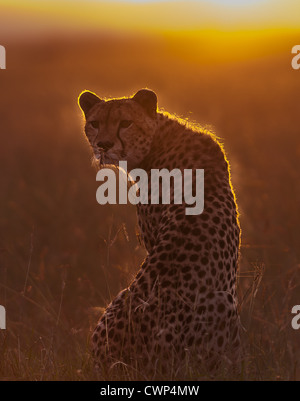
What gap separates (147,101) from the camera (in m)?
4.56

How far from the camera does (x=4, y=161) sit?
1103 cm

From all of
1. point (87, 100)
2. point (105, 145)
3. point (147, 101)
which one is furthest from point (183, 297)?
point (87, 100)

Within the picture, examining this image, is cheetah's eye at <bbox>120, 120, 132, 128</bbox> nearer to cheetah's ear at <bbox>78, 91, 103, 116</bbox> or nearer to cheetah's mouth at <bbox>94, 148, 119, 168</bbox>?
cheetah's mouth at <bbox>94, 148, 119, 168</bbox>

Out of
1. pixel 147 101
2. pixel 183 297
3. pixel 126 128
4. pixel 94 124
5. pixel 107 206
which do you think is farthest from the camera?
pixel 107 206

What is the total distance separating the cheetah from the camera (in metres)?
3.68

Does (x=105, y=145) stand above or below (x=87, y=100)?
below

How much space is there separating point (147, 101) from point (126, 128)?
23cm

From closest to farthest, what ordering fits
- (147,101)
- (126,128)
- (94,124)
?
(126,128) < (147,101) < (94,124)

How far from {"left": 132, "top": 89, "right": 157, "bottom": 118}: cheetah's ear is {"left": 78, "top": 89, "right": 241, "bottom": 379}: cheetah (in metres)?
0.36

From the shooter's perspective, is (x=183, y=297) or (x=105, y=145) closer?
(x=183, y=297)

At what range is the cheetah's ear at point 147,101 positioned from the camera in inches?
178

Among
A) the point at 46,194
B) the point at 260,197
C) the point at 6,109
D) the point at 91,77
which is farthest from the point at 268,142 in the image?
the point at 91,77

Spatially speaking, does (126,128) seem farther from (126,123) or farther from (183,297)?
(183,297)

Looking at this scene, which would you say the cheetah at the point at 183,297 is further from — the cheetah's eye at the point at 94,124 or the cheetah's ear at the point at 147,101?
the cheetah's eye at the point at 94,124
